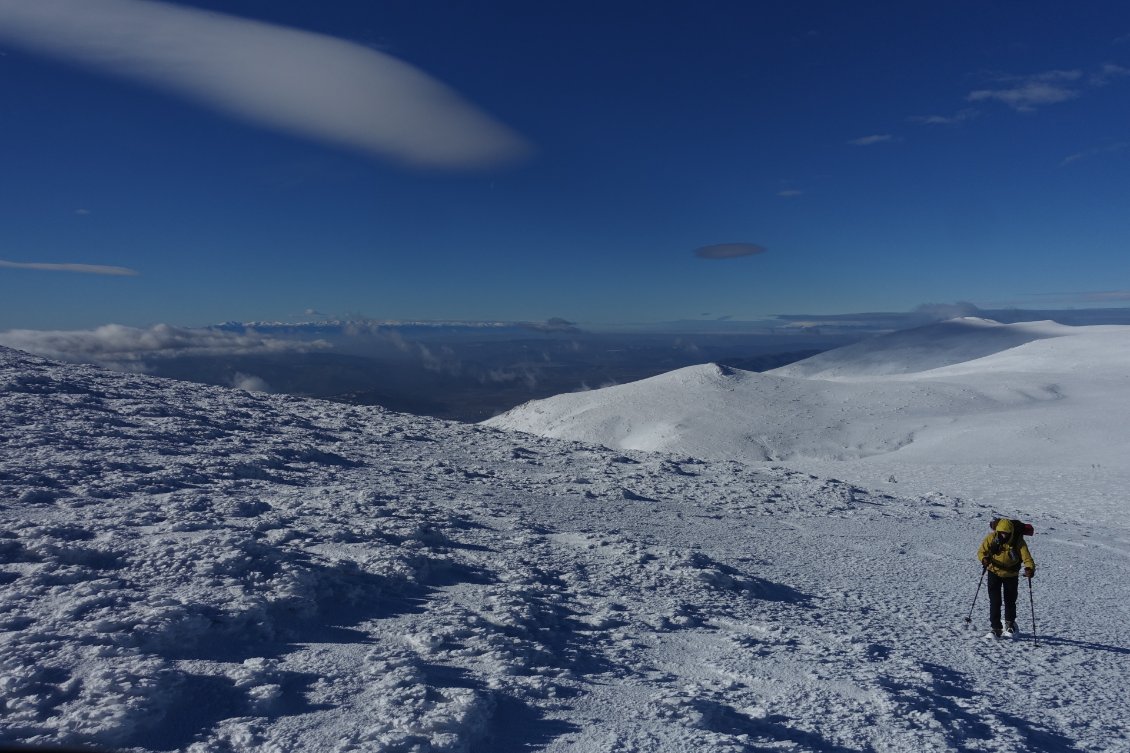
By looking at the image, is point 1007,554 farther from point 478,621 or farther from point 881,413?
point 881,413

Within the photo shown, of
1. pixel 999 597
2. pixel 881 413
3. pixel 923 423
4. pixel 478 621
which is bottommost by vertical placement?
pixel 923 423

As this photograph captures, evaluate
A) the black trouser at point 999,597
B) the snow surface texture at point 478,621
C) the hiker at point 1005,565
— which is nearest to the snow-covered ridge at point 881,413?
the snow surface texture at point 478,621

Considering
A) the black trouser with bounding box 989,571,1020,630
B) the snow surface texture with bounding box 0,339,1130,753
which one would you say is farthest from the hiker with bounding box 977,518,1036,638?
the snow surface texture with bounding box 0,339,1130,753

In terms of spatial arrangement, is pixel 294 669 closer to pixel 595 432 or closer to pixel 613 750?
pixel 613 750

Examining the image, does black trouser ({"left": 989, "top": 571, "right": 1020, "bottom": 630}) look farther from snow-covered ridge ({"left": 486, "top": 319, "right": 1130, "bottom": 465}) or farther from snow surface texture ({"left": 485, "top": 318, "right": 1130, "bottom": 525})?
snow-covered ridge ({"left": 486, "top": 319, "right": 1130, "bottom": 465})

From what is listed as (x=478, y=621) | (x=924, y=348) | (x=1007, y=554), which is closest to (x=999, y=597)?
(x=1007, y=554)

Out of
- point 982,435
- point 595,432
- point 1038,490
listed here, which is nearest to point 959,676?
point 1038,490
